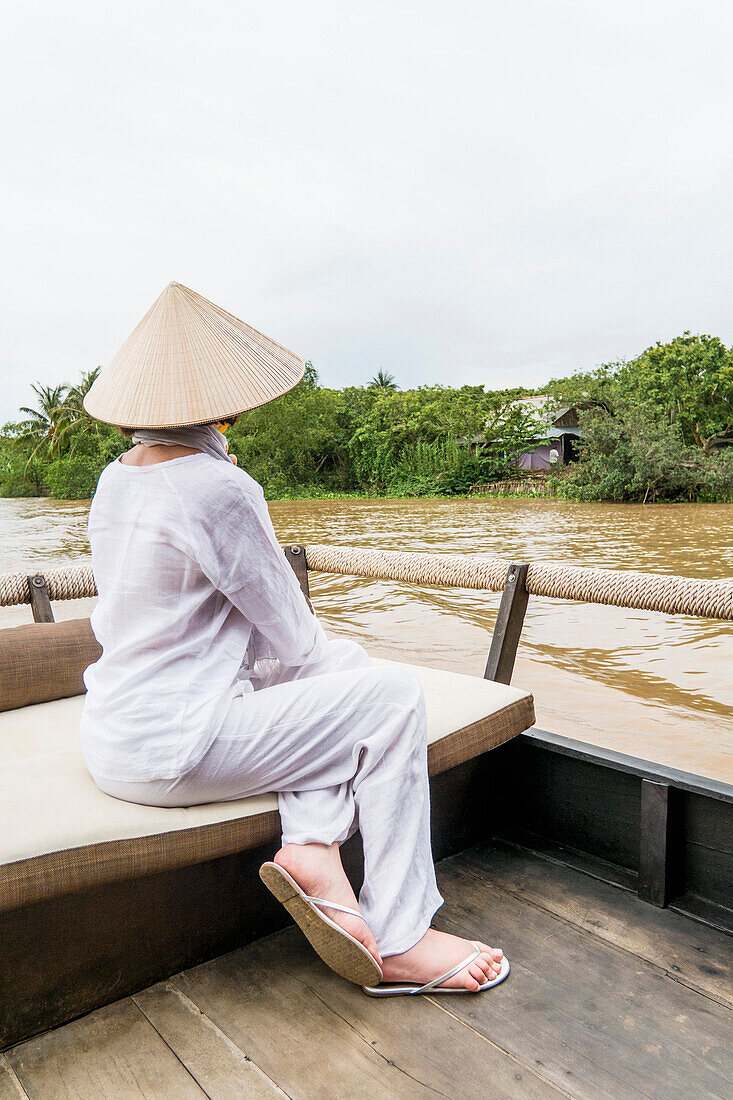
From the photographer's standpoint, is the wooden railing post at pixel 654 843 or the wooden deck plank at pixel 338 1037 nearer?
the wooden deck plank at pixel 338 1037

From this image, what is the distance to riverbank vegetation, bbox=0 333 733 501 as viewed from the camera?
21.8 meters

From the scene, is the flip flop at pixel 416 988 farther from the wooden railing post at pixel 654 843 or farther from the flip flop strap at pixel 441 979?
the wooden railing post at pixel 654 843

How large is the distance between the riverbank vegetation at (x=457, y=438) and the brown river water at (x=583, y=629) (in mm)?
4599


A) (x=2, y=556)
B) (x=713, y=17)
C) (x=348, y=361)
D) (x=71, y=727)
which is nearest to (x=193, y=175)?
(x=348, y=361)

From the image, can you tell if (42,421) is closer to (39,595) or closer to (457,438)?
(457,438)

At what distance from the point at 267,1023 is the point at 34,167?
5421 centimetres

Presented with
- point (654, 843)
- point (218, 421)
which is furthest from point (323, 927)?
point (218, 421)

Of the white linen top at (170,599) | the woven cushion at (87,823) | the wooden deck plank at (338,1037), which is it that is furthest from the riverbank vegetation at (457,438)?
the wooden deck plank at (338,1037)

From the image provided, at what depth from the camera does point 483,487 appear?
29000 mm

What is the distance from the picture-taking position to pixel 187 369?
1.29m

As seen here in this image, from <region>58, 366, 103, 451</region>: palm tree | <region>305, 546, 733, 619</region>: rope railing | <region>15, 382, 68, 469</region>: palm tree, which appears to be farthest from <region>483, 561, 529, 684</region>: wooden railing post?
<region>15, 382, 68, 469</region>: palm tree

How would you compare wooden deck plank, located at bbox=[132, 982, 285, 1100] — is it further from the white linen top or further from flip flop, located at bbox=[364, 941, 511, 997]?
the white linen top

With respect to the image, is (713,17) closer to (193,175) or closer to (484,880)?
(193,175)

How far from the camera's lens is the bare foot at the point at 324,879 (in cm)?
116
